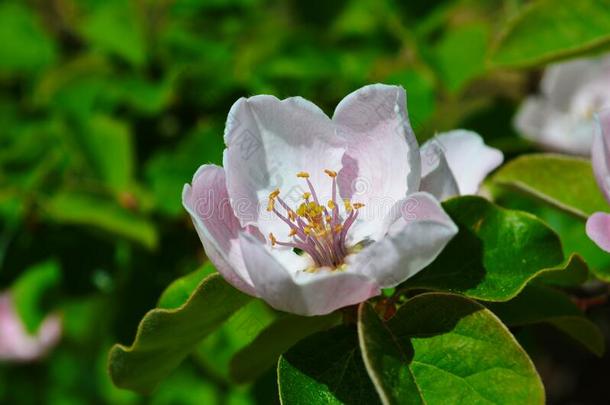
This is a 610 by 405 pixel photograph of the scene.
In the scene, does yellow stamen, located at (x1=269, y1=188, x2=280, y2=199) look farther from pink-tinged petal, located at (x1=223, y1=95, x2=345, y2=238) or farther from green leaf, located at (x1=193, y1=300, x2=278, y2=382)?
green leaf, located at (x1=193, y1=300, x2=278, y2=382)

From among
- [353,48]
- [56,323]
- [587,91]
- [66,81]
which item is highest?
[66,81]

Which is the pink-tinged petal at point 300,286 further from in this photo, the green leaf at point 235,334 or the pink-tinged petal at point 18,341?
the pink-tinged petal at point 18,341

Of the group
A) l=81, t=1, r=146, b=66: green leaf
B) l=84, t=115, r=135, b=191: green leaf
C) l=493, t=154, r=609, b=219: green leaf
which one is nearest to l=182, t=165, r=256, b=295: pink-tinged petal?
l=493, t=154, r=609, b=219: green leaf

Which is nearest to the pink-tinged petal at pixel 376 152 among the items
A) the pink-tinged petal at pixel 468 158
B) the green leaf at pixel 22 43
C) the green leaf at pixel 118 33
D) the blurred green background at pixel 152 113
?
the pink-tinged petal at pixel 468 158

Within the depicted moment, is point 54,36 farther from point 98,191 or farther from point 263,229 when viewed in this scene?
point 263,229

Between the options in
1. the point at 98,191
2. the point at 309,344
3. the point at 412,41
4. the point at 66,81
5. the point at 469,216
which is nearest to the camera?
the point at 309,344

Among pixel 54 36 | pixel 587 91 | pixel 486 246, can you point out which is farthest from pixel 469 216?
pixel 54 36
